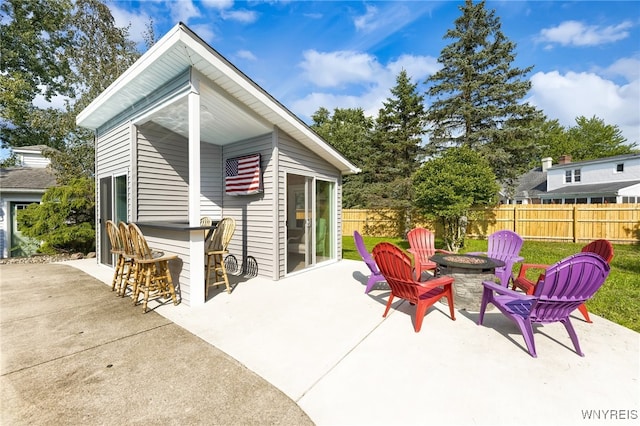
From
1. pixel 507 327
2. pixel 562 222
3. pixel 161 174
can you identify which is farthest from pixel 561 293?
pixel 562 222

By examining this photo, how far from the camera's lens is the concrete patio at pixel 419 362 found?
6.16ft

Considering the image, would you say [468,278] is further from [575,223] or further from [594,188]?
[594,188]

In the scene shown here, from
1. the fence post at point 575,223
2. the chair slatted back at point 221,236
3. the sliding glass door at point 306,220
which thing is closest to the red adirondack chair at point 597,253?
the sliding glass door at point 306,220

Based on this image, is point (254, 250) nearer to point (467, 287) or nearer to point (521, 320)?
point (467, 287)

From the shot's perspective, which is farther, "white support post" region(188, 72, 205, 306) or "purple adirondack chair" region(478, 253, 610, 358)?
"white support post" region(188, 72, 205, 306)

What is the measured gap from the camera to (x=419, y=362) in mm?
2463

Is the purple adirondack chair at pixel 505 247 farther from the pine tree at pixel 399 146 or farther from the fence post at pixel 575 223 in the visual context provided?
the fence post at pixel 575 223

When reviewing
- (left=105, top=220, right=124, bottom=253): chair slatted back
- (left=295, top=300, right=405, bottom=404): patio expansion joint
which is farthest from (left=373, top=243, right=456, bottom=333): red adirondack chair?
(left=105, top=220, right=124, bottom=253): chair slatted back

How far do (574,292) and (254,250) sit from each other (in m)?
4.95

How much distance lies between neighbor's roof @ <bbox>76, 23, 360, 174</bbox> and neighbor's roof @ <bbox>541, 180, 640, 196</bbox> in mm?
18114

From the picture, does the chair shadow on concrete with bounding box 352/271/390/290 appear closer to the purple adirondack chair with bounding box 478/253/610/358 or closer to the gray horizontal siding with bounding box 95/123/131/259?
the purple adirondack chair with bounding box 478/253/610/358

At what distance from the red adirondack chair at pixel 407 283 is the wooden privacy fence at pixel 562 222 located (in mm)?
10648

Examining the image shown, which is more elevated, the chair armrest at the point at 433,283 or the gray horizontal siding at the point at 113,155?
the gray horizontal siding at the point at 113,155

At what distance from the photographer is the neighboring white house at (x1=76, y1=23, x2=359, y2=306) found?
387 centimetres
